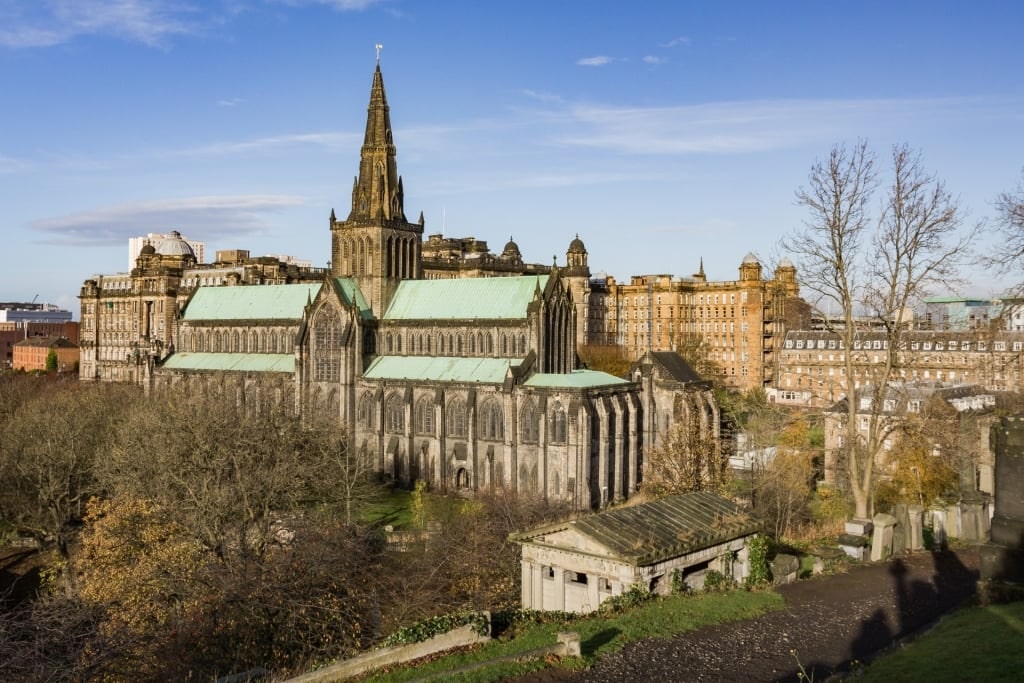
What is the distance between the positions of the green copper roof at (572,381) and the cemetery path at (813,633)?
34.0 metres

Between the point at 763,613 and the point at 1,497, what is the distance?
1765 inches

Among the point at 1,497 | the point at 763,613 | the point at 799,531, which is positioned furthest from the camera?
the point at 1,497

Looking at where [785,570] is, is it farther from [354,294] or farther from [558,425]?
[354,294]

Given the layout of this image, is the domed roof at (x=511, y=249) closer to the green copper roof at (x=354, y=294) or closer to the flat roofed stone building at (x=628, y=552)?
→ the green copper roof at (x=354, y=294)

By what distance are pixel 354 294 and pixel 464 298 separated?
10120 mm

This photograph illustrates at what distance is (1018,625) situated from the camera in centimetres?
1927

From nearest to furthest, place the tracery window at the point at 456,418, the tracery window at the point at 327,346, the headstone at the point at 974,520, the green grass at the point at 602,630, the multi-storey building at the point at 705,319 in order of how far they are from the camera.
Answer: the green grass at the point at 602,630 < the headstone at the point at 974,520 < the tracery window at the point at 456,418 < the tracery window at the point at 327,346 < the multi-storey building at the point at 705,319

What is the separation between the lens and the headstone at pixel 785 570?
88.4 ft

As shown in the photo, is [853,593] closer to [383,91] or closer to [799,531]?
[799,531]

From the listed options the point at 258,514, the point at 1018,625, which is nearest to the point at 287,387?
the point at 258,514

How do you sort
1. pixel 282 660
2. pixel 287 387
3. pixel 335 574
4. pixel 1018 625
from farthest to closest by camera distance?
pixel 287 387
pixel 335 574
pixel 282 660
pixel 1018 625

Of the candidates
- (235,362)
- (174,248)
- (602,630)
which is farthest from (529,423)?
(174,248)

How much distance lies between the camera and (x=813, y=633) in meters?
21.8

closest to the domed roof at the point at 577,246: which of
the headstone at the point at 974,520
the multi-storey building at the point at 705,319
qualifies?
the multi-storey building at the point at 705,319
